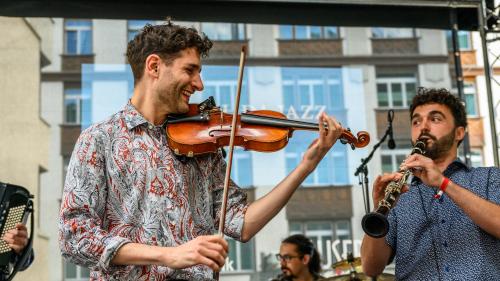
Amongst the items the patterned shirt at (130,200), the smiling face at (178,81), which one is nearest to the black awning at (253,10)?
the smiling face at (178,81)

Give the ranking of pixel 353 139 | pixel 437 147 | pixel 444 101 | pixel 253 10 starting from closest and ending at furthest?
pixel 353 139
pixel 437 147
pixel 444 101
pixel 253 10

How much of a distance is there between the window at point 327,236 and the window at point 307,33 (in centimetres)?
186

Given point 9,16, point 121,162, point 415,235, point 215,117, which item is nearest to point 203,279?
point 121,162

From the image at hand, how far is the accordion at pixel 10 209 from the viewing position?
459cm

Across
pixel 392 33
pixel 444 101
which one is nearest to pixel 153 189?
pixel 444 101

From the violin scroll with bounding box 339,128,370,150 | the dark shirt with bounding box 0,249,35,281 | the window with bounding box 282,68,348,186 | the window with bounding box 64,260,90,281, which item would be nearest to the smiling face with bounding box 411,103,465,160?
the violin scroll with bounding box 339,128,370,150

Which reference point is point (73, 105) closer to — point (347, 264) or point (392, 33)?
point (347, 264)

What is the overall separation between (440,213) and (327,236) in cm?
382

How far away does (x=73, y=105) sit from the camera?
646cm

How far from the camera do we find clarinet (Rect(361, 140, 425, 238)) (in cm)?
313

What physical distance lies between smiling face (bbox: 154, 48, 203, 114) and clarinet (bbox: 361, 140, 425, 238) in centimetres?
99

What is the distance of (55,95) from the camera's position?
21.7ft

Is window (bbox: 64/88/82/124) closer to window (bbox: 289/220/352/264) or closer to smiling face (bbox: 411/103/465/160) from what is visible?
window (bbox: 289/220/352/264)

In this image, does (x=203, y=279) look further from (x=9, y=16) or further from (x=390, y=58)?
(x=390, y=58)
